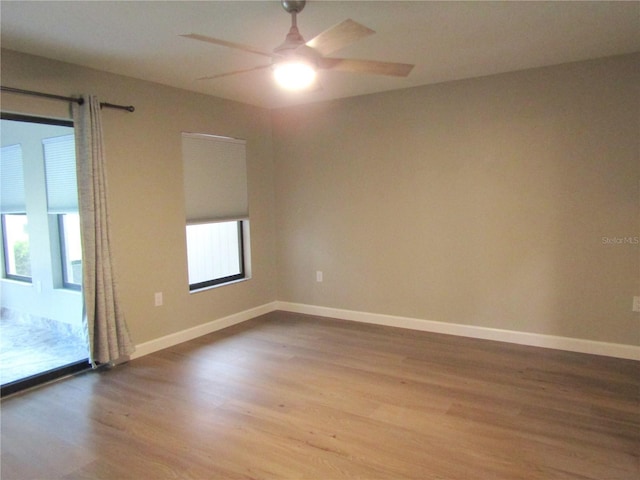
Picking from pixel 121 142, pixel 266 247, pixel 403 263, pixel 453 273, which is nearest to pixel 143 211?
pixel 121 142

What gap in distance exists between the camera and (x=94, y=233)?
3.15 m

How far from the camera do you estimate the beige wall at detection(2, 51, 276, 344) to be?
3025 mm

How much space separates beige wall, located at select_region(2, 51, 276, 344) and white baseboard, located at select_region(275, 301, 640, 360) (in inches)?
44.2

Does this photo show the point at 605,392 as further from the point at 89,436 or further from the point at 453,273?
the point at 89,436

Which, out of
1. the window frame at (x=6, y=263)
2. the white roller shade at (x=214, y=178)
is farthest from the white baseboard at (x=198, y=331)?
the window frame at (x=6, y=263)

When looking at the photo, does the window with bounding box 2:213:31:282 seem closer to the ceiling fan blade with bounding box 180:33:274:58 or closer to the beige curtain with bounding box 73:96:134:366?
the beige curtain with bounding box 73:96:134:366

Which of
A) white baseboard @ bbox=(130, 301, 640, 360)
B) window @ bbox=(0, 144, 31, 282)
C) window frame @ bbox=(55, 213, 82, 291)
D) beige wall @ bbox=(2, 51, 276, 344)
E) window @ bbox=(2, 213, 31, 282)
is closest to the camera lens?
beige wall @ bbox=(2, 51, 276, 344)

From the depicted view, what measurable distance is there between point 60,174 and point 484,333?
3960 millimetres

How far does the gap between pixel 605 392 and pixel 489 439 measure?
1.07m

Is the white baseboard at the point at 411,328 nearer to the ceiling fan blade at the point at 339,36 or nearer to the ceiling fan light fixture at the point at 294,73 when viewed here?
the ceiling fan light fixture at the point at 294,73

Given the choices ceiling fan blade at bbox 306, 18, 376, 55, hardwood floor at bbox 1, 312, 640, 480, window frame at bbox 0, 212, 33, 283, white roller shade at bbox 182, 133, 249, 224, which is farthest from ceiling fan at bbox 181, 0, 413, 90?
window frame at bbox 0, 212, 33, 283

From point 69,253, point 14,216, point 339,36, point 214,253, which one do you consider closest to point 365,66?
point 339,36

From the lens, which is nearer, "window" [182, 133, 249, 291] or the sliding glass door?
the sliding glass door

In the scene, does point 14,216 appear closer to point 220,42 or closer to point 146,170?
point 146,170
